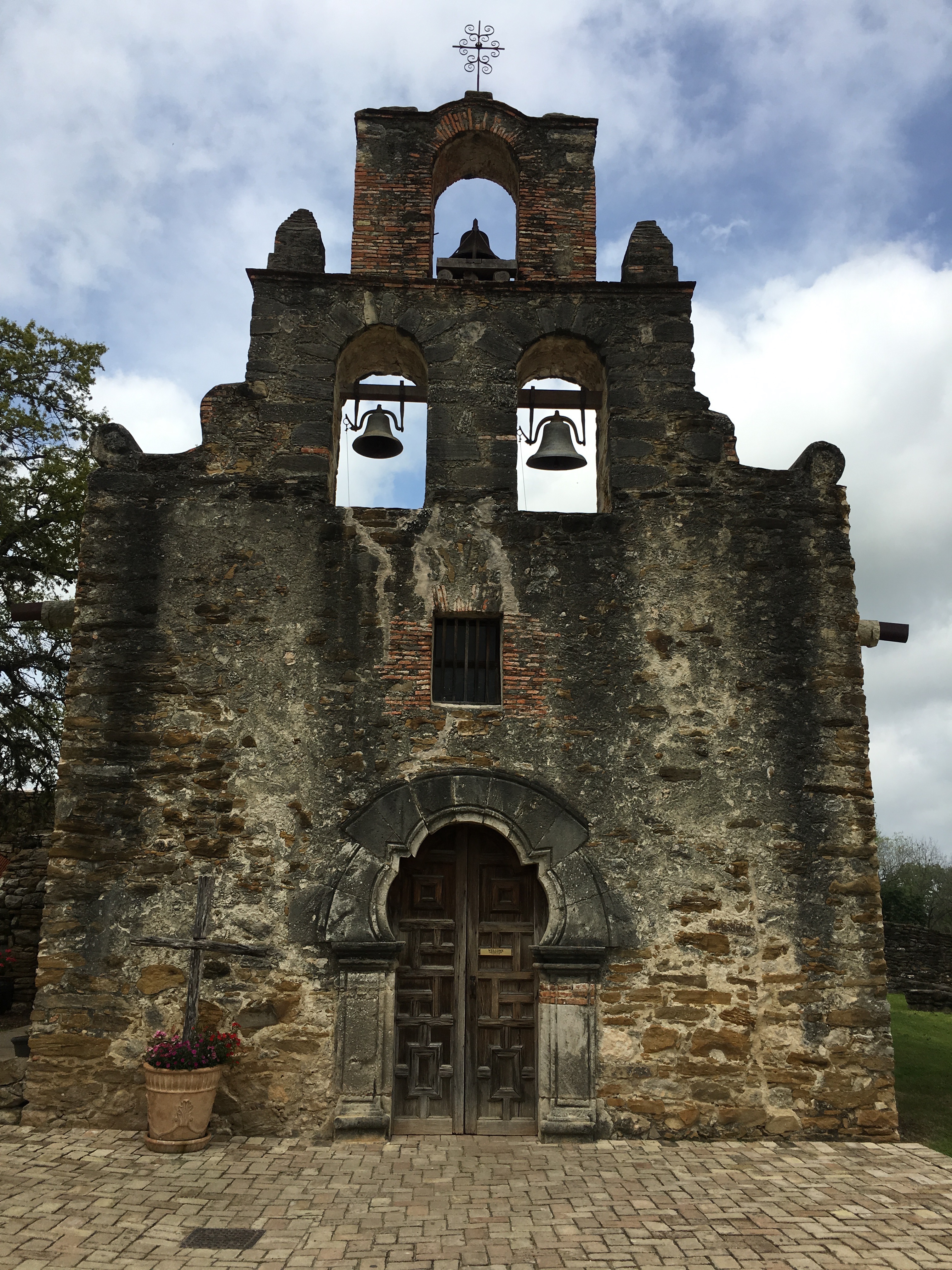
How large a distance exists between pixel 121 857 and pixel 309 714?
72.1 inches

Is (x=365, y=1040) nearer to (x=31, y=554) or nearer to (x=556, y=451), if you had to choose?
(x=556, y=451)

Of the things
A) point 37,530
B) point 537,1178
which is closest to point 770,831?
point 537,1178

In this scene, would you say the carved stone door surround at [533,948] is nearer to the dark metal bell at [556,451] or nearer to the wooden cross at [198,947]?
the wooden cross at [198,947]

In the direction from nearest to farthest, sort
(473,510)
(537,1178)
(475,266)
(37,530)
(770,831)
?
1. (537,1178)
2. (770,831)
3. (473,510)
4. (475,266)
5. (37,530)

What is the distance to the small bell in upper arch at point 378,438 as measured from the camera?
28.1 ft

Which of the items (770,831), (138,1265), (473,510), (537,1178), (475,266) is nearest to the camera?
(138,1265)

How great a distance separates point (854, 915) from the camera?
700 cm

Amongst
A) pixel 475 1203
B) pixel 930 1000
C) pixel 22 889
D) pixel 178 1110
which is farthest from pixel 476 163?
pixel 930 1000

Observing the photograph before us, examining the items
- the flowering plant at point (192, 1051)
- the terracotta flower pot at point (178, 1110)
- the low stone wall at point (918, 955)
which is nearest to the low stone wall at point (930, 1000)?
the low stone wall at point (918, 955)

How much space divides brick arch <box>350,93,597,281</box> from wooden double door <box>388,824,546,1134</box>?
17.9ft

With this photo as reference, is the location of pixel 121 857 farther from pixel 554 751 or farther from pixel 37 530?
pixel 37 530

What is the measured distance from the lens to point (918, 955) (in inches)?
751

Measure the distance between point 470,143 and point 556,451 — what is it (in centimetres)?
344

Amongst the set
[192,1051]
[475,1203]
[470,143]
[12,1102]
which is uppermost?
[470,143]
